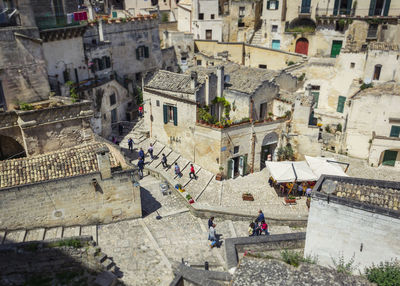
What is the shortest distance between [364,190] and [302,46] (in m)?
32.7

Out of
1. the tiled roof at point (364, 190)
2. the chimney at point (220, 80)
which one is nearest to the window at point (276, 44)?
the chimney at point (220, 80)

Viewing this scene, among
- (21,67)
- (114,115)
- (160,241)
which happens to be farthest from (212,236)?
(114,115)

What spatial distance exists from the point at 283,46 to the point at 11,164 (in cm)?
3490

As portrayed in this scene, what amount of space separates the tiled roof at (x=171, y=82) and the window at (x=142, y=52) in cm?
836

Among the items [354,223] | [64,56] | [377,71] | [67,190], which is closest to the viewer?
[354,223]

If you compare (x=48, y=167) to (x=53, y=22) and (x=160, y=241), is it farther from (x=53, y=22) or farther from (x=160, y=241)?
(x=53, y=22)

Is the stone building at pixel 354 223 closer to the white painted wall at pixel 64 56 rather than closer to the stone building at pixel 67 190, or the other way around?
the stone building at pixel 67 190

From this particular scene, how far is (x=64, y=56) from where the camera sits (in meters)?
28.6

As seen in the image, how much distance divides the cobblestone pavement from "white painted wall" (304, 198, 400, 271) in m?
6.17

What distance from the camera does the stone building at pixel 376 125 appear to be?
2956cm

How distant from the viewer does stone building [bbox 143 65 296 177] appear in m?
27.4

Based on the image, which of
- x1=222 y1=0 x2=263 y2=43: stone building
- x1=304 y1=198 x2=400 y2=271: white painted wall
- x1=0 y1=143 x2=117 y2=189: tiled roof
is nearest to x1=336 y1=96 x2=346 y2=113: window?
x1=222 y1=0 x2=263 y2=43: stone building

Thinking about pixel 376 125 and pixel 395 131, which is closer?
pixel 395 131

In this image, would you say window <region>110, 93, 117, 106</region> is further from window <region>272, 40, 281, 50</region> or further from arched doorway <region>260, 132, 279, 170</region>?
window <region>272, 40, 281, 50</region>
